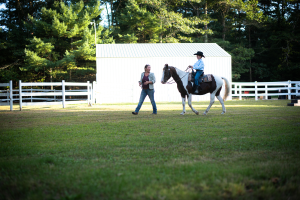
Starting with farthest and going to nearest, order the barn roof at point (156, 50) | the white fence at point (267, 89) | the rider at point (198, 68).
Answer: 1. the barn roof at point (156, 50)
2. the white fence at point (267, 89)
3. the rider at point (198, 68)

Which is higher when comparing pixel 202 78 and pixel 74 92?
pixel 202 78

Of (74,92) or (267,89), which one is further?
(267,89)

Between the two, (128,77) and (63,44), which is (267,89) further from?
(63,44)

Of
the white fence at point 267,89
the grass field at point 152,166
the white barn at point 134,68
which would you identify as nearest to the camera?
the grass field at point 152,166

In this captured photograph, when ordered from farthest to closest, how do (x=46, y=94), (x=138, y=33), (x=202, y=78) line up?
(x=138, y=33) < (x=46, y=94) < (x=202, y=78)

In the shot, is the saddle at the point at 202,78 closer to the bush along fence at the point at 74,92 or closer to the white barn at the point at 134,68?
the bush along fence at the point at 74,92

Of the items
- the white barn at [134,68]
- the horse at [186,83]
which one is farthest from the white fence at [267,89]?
the horse at [186,83]

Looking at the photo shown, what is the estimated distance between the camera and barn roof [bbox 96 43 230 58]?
2369 centimetres

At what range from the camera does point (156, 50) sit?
2527cm

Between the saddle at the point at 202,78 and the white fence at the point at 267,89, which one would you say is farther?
the white fence at the point at 267,89

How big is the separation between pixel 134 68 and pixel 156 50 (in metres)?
3.49

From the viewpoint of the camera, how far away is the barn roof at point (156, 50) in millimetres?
23688

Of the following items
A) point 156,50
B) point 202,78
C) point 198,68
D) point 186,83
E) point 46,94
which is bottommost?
point 46,94

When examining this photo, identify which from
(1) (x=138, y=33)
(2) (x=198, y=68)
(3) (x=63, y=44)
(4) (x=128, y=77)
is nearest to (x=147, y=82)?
(2) (x=198, y=68)
